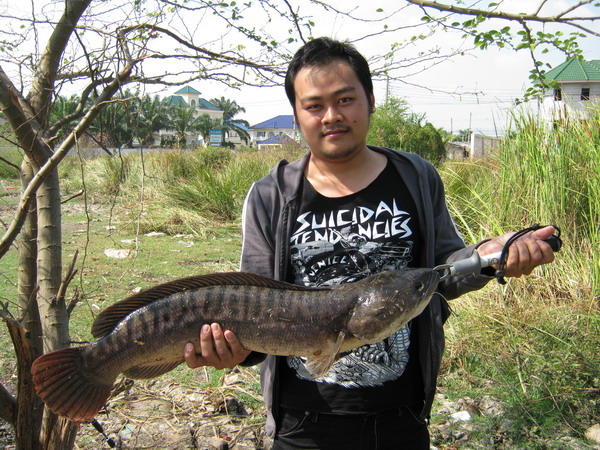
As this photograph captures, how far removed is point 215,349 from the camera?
2.21 metres

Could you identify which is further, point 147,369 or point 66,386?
point 147,369

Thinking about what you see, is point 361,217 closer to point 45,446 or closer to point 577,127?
point 45,446

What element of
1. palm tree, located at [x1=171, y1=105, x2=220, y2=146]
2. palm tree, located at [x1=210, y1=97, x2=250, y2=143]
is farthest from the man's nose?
palm tree, located at [x1=210, y1=97, x2=250, y2=143]

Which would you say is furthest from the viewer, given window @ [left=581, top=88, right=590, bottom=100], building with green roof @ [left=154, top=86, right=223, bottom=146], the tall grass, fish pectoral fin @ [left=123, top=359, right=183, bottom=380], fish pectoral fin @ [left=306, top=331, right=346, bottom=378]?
window @ [left=581, top=88, right=590, bottom=100]

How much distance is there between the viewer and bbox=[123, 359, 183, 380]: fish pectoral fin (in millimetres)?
2250

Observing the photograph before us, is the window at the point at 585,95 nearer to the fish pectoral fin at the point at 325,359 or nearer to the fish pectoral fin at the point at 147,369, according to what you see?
the fish pectoral fin at the point at 325,359

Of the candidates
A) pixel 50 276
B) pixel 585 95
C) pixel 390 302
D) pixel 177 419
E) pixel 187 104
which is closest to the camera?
pixel 390 302

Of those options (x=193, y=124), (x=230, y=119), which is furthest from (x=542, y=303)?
(x=230, y=119)

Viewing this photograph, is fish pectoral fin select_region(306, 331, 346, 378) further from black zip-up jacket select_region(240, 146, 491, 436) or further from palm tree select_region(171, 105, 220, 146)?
palm tree select_region(171, 105, 220, 146)

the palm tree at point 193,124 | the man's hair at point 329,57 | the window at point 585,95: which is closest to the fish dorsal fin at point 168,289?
the man's hair at point 329,57

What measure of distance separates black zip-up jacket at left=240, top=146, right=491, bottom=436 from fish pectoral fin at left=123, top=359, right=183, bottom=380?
37 centimetres

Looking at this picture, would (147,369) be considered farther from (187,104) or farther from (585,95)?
(187,104)

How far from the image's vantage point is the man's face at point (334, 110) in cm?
234

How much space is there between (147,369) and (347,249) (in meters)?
1.04
